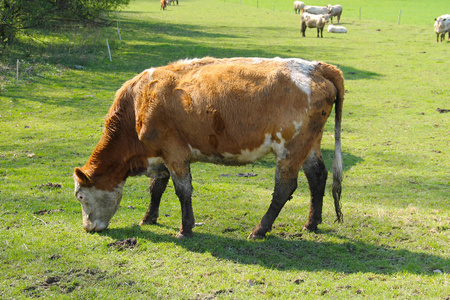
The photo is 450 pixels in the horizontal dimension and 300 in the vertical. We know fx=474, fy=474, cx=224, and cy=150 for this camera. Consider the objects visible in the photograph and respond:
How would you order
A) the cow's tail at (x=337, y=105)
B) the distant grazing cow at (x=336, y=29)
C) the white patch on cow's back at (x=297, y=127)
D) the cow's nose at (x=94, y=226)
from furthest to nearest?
the distant grazing cow at (x=336, y=29), the cow's nose at (x=94, y=226), the cow's tail at (x=337, y=105), the white patch on cow's back at (x=297, y=127)

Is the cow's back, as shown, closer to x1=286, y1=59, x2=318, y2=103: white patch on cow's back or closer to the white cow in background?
x1=286, y1=59, x2=318, y2=103: white patch on cow's back

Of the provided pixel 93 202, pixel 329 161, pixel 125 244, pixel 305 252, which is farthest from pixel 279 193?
pixel 329 161

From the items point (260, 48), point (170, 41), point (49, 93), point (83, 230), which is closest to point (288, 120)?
point (83, 230)

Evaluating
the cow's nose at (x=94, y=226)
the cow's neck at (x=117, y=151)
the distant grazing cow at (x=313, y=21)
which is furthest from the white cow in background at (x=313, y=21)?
the cow's nose at (x=94, y=226)

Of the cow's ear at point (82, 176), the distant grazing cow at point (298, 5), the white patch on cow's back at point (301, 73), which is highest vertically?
the distant grazing cow at point (298, 5)

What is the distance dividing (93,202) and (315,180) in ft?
11.5

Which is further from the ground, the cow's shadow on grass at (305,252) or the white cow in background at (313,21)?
the white cow in background at (313,21)

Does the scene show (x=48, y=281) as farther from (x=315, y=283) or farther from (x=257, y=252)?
(x=315, y=283)

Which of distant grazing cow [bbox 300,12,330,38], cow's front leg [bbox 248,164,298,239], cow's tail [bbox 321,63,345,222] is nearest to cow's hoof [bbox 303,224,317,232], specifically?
cow's tail [bbox 321,63,345,222]

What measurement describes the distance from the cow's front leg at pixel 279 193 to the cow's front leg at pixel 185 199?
950 millimetres

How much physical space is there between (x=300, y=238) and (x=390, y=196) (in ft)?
9.84

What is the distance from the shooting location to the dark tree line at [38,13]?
21.3 metres

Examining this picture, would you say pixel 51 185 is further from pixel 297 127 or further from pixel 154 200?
pixel 297 127

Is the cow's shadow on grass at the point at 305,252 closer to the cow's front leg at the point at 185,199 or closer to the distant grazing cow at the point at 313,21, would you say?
the cow's front leg at the point at 185,199
